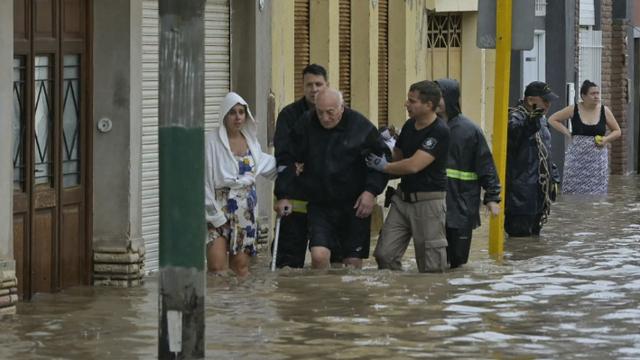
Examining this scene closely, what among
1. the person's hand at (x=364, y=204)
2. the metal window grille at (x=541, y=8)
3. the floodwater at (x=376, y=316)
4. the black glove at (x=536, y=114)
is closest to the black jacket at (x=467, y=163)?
the floodwater at (x=376, y=316)

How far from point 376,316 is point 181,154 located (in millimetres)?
3984

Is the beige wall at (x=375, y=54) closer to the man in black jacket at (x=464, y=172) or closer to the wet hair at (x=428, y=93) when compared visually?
the man in black jacket at (x=464, y=172)

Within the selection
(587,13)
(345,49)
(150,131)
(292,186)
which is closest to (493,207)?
(292,186)

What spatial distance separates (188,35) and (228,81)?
9226mm

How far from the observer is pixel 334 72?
23453 mm

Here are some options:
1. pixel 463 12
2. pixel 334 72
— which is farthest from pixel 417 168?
pixel 463 12

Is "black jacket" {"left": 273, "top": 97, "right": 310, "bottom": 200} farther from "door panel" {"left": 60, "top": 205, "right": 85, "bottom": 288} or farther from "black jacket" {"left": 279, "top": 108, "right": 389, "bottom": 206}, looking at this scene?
"door panel" {"left": 60, "top": 205, "right": 85, "bottom": 288}

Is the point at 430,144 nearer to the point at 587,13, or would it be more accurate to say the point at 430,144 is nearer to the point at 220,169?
the point at 220,169

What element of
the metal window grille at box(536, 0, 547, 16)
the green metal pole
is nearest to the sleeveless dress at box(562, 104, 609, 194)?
the metal window grille at box(536, 0, 547, 16)

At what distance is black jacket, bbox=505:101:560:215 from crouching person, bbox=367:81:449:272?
198 inches

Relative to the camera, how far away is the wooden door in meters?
13.7

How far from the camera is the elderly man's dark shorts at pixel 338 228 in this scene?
15.0 m

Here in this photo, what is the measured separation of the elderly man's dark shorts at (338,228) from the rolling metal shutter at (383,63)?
11567 millimetres

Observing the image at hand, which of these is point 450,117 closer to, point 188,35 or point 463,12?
point 188,35
